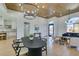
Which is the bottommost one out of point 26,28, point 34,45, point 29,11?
point 34,45

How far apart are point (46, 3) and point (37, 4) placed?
176mm

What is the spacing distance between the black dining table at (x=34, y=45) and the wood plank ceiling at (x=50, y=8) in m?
0.52

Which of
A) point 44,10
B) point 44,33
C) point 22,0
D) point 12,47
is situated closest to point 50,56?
point 44,33

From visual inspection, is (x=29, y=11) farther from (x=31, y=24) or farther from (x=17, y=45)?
(x=17, y=45)

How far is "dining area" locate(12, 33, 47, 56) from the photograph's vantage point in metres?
2.27

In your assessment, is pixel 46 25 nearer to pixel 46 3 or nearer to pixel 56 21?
pixel 56 21

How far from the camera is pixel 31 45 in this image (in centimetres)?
229

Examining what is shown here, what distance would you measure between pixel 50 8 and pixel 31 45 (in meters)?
0.81

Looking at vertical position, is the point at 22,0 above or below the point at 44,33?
above

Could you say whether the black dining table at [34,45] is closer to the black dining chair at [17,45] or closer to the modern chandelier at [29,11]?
the black dining chair at [17,45]

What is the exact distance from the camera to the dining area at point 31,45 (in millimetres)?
2271

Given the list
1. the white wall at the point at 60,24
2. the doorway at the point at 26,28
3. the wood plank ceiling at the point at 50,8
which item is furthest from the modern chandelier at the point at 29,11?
the white wall at the point at 60,24

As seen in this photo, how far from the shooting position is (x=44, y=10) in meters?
2.29

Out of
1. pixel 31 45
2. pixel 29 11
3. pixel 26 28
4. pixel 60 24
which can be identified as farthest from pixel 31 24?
pixel 60 24
